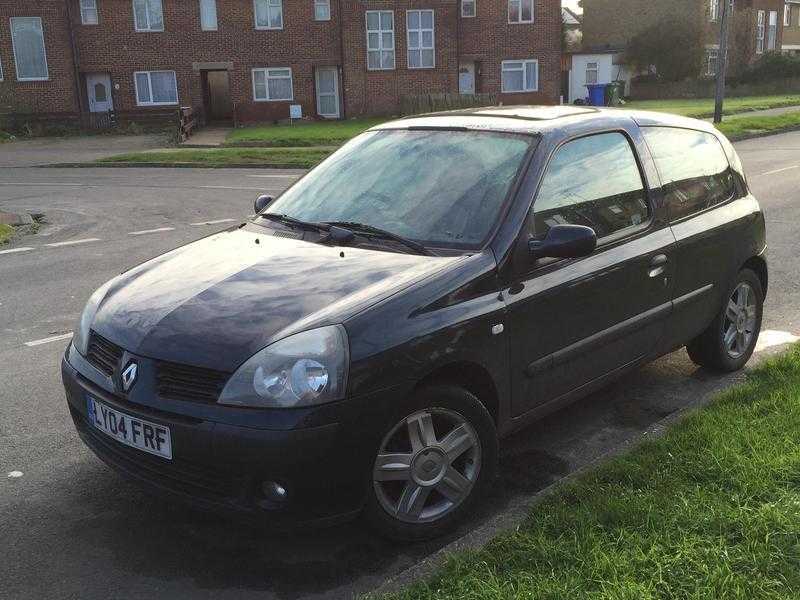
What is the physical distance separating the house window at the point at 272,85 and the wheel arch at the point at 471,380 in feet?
121

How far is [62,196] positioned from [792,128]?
2419 centimetres

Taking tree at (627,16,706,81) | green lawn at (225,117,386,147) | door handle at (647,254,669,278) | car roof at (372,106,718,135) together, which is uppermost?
tree at (627,16,706,81)

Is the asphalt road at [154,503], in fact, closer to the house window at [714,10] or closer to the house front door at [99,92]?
the house front door at [99,92]

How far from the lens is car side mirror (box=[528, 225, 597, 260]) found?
12.1ft

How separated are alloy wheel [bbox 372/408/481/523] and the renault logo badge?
1.01 meters

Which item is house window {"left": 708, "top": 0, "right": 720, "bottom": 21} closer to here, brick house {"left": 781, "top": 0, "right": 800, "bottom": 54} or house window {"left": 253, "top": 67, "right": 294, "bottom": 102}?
brick house {"left": 781, "top": 0, "right": 800, "bottom": 54}

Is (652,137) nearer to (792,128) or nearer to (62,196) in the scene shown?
(62,196)

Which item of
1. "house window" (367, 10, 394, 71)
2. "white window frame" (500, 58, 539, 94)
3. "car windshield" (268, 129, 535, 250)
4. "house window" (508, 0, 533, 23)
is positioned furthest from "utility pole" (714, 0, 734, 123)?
"car windshield" (268, 129, 535, 250)

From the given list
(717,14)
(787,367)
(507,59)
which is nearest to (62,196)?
(787,367)

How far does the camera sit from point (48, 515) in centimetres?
372

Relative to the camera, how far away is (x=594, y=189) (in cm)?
433

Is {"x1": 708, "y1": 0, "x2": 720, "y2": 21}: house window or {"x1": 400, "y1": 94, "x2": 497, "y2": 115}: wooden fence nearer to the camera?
{"x1": 400, "y1": 94, "x2": 497, "y2": 115}: wooden fence

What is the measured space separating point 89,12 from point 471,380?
38.6 m

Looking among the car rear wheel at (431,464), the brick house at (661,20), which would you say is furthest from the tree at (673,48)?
the car rear wheel at (431,464)
